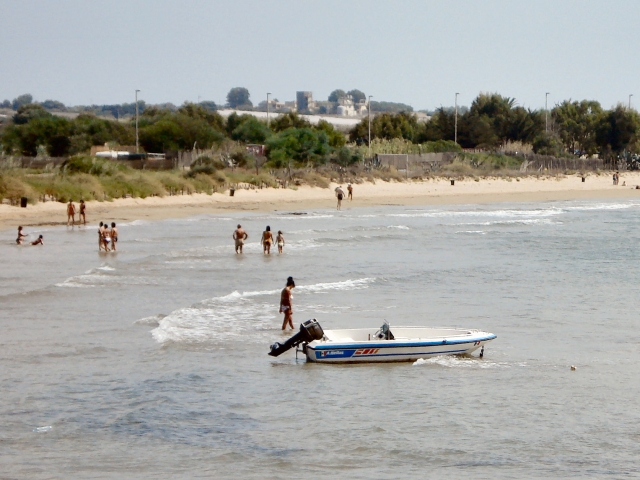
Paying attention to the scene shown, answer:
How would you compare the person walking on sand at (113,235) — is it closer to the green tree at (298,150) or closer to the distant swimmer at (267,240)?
the distant swimmer at (267,240)

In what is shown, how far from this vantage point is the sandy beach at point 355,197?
Result: 4266cm

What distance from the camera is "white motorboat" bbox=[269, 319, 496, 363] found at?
15844 mm

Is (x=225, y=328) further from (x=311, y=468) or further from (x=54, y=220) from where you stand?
(x=54, y=220)

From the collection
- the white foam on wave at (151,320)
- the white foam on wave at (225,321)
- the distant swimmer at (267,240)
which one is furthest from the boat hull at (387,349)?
the distant swimmer at (267,240)

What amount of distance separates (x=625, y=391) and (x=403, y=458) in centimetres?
468

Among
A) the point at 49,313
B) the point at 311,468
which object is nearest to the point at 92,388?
the point at 311,468

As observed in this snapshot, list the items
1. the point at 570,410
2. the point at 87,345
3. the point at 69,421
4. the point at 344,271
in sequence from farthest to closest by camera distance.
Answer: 1. the point at 344,271
2. the point at 87,345
3. the point at 570,410
4. the point at 69,421

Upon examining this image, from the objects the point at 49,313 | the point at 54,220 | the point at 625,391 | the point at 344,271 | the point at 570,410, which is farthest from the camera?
the point at 54,220

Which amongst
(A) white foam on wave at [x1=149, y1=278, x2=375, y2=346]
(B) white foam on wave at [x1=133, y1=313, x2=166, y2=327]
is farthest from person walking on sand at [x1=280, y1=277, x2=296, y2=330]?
(B) white foam on wave at [x1=133, y1=313, x2=166, y2=327]

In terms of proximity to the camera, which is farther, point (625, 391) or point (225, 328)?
point (225, 328)

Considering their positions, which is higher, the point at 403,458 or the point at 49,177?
the point at 49,177

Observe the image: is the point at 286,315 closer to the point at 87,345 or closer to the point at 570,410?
the point at 87,345

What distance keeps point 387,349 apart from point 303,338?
1.40 metres

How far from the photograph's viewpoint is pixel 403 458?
37.8 feet
